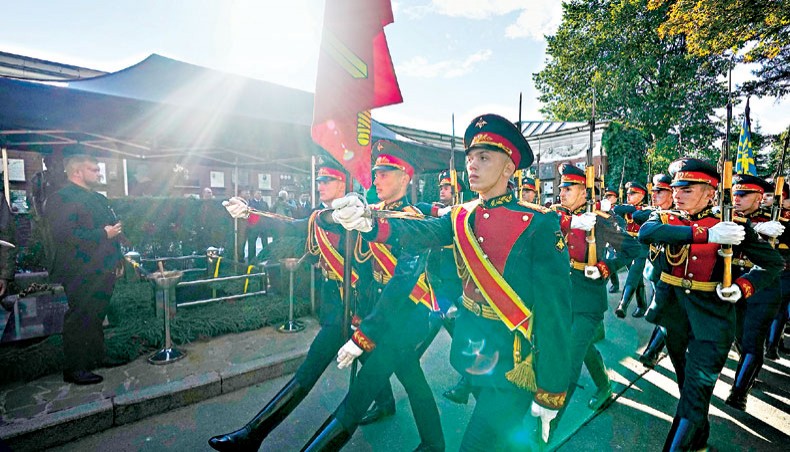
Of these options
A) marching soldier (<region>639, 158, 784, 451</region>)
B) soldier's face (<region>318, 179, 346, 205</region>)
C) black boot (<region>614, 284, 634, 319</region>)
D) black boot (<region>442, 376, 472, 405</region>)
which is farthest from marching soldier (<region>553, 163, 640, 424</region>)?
black boot (<region>614, 284, 634, 319</region>)

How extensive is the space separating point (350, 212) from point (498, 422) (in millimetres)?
1215

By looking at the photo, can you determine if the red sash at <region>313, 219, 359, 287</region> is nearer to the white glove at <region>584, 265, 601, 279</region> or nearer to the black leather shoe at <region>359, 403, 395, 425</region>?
the black leather shoe at <region>359, 403, 395, 425</region>

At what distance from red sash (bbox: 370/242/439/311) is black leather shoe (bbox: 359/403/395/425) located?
1.19 metres

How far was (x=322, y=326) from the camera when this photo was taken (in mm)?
3004

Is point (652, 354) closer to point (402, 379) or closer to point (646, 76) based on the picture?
point (402, 379)

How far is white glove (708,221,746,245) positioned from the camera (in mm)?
2689

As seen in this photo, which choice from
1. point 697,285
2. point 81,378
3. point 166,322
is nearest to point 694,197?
point 697,285

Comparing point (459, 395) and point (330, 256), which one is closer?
point (330, 256)

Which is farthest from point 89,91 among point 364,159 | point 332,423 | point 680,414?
point 680,414

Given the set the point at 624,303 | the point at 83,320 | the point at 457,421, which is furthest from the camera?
the point at 624,303

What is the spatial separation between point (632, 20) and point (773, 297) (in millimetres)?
22648

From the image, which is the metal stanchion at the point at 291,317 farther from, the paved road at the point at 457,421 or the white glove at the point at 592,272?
the white glove at the point at 592,272

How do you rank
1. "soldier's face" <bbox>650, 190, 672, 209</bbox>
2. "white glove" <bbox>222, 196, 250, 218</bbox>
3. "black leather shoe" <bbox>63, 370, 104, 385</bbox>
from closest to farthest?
"white glove" <bbox>222, 196, 250, 218</bbox>, "black leather shoe" <bbox>63, 370, 104, 385</bbox>, "soldier's face" <bbox>650, 190, 672, 209</bbox>

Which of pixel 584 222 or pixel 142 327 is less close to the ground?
pixel 584 222
